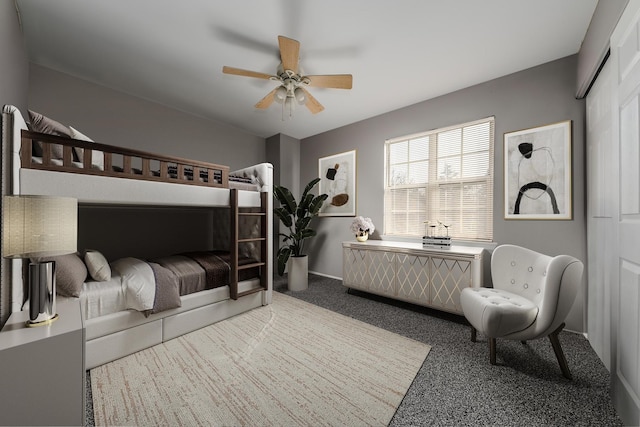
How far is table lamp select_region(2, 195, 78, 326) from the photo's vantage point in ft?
3.17

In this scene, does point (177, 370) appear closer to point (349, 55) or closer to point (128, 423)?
point (128, 423)

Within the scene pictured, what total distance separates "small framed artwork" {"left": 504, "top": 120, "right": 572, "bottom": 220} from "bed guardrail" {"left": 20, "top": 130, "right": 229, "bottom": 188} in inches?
127

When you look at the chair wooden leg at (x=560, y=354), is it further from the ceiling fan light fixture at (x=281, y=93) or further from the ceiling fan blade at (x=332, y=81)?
the ceiling fan light fixture at (x=281, y=93)

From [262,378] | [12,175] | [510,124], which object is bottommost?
[262,378]

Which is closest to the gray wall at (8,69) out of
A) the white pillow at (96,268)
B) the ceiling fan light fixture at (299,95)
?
the white pillow at (96,268)

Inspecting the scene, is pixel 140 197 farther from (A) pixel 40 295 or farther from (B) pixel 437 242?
(B) pixel 437 242

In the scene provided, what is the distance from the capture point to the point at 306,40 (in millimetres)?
2062

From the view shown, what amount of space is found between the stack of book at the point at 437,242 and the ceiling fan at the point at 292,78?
75.8 inches

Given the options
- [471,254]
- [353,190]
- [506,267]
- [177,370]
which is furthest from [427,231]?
[177,370]

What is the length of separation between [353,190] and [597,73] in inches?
108

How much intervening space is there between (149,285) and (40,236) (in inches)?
40.3

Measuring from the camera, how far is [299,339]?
2043 mm

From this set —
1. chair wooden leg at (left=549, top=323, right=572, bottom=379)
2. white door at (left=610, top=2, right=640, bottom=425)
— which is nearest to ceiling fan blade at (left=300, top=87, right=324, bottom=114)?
white door at (left=610, top=2, right=640, bottom=425)

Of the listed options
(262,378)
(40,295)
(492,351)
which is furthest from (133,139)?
(492,351)
